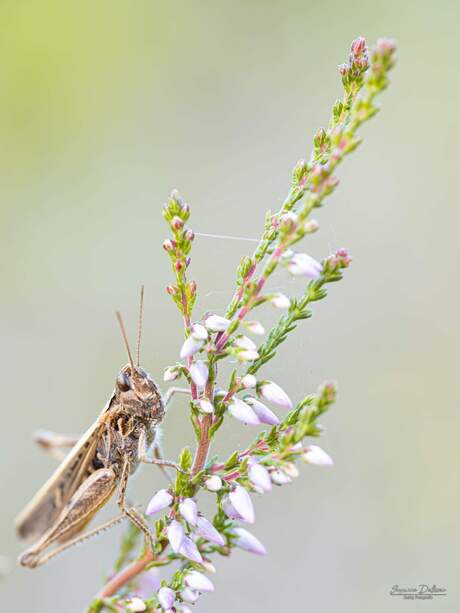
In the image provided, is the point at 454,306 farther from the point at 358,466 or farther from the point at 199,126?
the point at 199,126

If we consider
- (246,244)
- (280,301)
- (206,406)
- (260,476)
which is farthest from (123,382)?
(246,244)

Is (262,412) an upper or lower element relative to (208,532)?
upper

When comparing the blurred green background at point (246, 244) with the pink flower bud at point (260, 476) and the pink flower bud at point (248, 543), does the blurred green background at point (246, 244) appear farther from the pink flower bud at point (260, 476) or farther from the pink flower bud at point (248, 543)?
the pink flower bud at point (260, 476)

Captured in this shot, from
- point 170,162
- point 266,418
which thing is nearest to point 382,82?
point 266,418

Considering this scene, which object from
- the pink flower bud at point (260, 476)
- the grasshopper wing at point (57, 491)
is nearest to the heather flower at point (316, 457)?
the pink flower bud at point (260, 476)

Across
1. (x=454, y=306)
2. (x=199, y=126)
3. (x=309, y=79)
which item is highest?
(x=309, y=79)

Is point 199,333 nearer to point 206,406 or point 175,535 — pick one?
point 206,406
